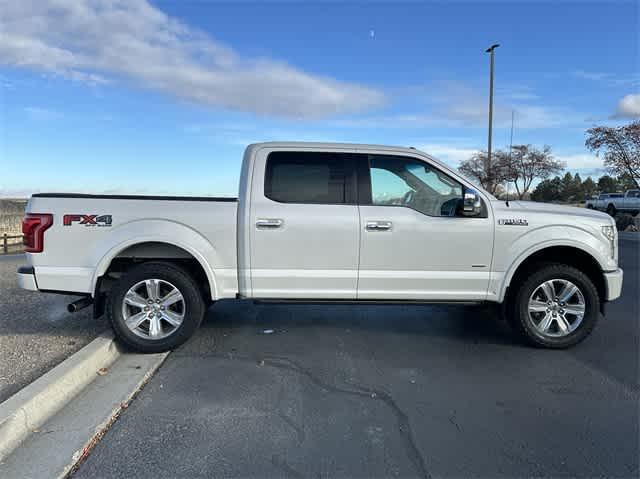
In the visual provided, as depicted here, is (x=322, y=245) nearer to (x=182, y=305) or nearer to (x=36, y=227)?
(x=182, y=305)

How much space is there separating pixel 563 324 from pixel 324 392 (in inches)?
104

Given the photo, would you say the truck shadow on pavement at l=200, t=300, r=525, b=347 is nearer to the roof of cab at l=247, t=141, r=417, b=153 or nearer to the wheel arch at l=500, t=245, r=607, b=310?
the wheel arch at l=500, t=245, r=607, b=310

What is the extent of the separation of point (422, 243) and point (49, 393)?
333cm

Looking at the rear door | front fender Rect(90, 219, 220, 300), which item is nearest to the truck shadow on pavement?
the rear door

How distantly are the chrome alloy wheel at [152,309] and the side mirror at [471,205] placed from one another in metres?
2.87

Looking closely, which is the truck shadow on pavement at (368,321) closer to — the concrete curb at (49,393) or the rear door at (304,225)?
Result: the rear door at (304,225)

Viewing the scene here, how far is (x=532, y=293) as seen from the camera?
14.5 ft

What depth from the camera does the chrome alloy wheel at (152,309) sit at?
4230mm

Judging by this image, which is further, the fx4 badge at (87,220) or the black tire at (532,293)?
the black tire at (532,293)

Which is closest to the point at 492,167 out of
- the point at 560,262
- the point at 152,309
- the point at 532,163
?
the point at 532,163

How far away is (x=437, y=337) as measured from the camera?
486 centimetres

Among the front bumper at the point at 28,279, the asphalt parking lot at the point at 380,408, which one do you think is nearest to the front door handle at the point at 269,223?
the asphalt parking lot at the point at 380,408

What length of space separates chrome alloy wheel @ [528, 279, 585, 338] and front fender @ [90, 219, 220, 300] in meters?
3.37

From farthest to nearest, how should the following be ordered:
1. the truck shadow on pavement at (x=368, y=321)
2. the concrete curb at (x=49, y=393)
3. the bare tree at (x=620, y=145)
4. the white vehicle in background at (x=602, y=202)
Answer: the white vehicle in background at (x=602, y=202) → the bare tree at (x=620, y=145) → the truck shadow on pavement at (x=368, y=321) → the concrete curb at (x=49, y=393)
